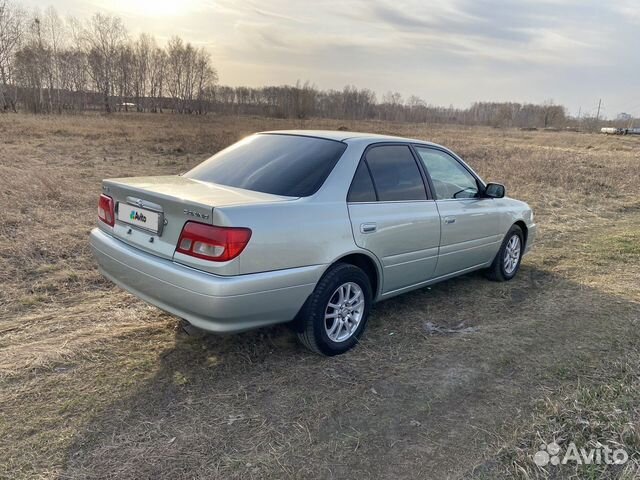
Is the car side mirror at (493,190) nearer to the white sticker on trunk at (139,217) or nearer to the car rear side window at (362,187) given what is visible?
the car rear side window at (362,187)

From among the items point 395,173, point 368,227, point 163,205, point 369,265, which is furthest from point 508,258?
point 163,205

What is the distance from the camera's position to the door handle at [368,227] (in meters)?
3.31

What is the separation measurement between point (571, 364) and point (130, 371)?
10.3 feet

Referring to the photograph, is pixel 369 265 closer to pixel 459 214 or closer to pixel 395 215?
pixel 395 215

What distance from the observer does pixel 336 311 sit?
331 cm

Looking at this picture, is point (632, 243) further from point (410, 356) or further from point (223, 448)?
point (223, 448)

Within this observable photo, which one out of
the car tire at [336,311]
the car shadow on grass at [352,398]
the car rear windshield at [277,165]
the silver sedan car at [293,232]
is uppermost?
the car rear windshield at [277,165]

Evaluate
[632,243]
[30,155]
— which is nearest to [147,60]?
[30,155]

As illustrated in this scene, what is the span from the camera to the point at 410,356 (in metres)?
3.43

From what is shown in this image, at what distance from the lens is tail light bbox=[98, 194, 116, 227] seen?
334 centimetres

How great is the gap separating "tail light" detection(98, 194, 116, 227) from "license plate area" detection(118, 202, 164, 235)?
132 millimetres

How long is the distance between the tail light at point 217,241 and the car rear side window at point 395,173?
134cm

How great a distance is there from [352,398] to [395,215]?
146 centimetres

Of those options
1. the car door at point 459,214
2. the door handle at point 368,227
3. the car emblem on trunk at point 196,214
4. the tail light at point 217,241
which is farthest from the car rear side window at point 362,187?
the car emblem on trunk at point 196,214
